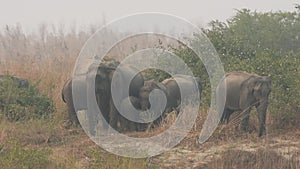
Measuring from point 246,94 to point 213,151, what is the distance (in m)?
1.94

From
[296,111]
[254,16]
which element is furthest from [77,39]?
[296,111]

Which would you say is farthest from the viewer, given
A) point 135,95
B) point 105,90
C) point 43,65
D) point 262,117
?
point 43,65

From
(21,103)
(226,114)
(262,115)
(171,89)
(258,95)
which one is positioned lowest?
(21,103)

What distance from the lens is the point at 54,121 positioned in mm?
10656

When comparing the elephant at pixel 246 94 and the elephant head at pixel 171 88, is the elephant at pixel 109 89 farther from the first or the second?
the elephant at pixel 246 94

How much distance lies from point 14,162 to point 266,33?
1309 cm

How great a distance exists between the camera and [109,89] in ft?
32.9

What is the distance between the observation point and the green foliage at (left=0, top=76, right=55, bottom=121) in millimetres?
10688

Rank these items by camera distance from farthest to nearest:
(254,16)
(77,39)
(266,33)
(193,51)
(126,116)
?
(77,39) → (254,16) → (266,33) → (193,51) → (126,116)

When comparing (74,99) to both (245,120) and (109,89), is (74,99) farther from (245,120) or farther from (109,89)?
(245,120)

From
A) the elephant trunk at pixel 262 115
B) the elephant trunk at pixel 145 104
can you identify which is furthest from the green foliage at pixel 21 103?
the elephant trunk at pixel 262 115

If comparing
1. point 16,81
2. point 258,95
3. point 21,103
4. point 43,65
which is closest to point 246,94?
point 258,95

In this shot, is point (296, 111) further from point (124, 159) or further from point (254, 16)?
point (254, 16)

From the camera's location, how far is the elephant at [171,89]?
33.4 ft
